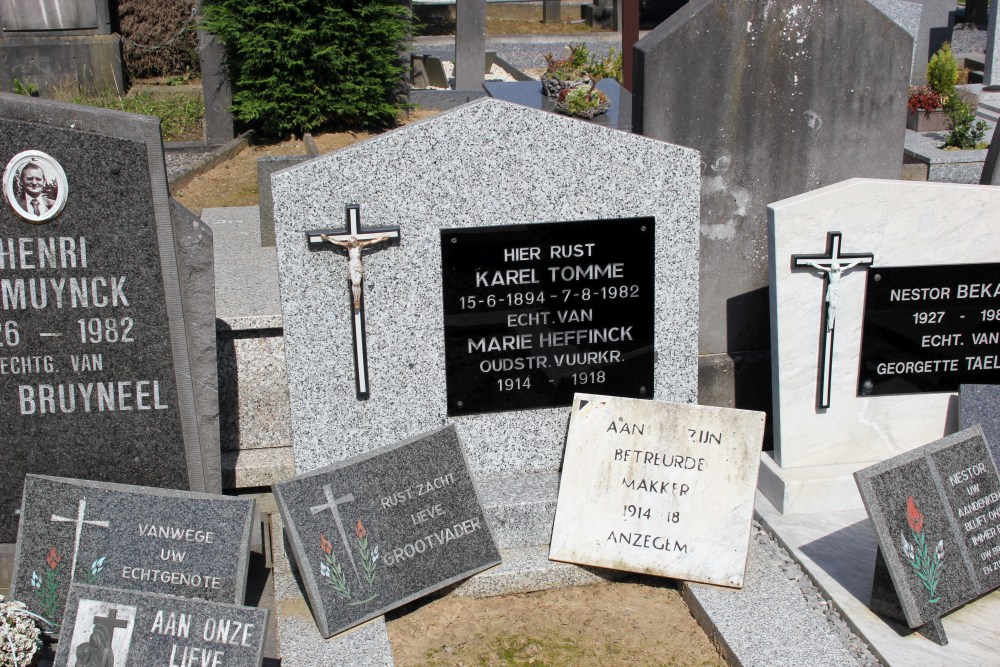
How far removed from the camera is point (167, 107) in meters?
10.6

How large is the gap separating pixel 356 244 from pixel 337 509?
39.5 inches

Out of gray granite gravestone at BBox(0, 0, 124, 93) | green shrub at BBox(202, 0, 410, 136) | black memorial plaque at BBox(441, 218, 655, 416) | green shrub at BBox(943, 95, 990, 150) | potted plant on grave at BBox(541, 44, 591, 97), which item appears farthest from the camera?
gray granite gravestone at BBox(0, 0, 124, 93)

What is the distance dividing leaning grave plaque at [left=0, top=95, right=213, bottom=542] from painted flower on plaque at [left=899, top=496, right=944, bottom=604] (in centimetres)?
259

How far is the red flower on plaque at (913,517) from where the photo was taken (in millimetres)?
3414

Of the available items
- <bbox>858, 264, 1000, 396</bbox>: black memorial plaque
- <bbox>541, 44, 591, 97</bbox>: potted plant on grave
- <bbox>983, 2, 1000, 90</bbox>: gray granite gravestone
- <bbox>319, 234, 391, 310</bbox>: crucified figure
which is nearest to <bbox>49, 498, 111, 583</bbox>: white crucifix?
<bbox>319, 234, 391, 310</bbox>: crucified figure

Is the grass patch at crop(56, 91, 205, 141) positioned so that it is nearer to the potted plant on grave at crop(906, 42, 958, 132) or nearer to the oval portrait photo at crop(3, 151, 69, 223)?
the oval portrait photo at crop(3, 151, 69, 223)

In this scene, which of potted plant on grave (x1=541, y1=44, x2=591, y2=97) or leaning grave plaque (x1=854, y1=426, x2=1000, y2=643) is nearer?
leaning grave plaque (x1=854, y1=426, x2=1000, y2=643)

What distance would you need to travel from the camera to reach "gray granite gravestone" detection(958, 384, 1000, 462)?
4266 millimetres

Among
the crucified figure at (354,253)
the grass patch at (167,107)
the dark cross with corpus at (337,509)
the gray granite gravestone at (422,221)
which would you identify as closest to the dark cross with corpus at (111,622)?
the dark cross with corpus at (337,509)

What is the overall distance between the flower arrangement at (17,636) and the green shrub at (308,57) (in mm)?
6099

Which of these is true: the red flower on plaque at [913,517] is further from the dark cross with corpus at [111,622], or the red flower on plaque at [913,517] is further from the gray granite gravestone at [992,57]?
the gray granite gravestone at [992,57]

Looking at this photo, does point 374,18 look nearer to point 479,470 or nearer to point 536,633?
point 479,470

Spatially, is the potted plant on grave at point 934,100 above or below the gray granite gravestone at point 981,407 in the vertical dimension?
above

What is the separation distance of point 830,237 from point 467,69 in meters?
10.1
